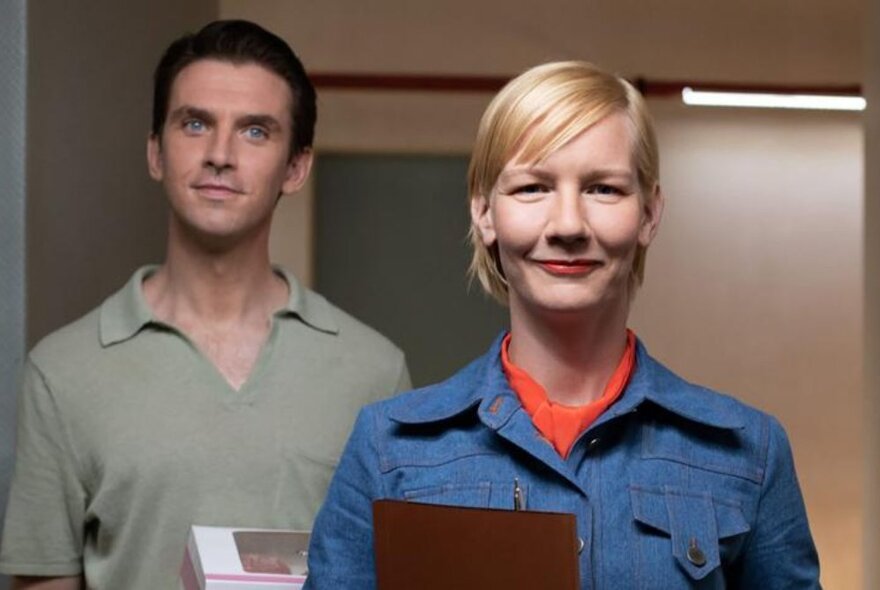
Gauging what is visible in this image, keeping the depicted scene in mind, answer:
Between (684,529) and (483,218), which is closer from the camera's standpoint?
(684,529)

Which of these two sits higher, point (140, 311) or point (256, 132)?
point (256, 132)

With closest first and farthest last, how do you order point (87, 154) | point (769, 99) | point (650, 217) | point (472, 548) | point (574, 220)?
point (472, 548)
point (574, 220)
point (650, 217)
point (87, 154)
point (769, 99)

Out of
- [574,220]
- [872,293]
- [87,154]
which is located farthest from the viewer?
[872,293]

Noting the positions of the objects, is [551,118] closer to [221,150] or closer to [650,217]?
[650,217]

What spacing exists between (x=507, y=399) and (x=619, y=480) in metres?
0.13

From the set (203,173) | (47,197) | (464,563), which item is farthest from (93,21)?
(464,563)

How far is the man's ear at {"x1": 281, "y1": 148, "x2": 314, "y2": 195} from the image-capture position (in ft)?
7.63

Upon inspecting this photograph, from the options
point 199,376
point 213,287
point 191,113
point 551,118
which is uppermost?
point 551,118

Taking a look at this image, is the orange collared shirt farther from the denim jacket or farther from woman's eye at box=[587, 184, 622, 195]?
woman's eye at box=[587, 184, 622, 195]

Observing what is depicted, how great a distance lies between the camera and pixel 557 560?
4.41 ft

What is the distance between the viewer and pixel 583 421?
1562 mm

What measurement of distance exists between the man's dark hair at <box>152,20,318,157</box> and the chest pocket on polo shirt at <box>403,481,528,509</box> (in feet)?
2.95

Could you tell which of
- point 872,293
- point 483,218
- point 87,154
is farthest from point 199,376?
point 872,293

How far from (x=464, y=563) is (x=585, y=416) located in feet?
0.81
